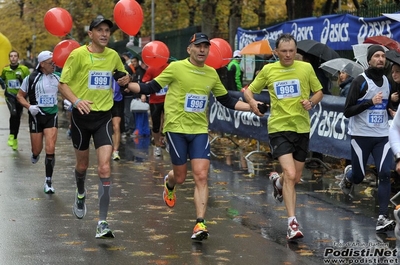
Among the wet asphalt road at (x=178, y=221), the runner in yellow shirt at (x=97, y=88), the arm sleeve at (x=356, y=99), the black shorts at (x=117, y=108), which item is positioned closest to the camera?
the wet asphalt road at (x=178, y=221)

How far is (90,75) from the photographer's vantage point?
29.6 feet

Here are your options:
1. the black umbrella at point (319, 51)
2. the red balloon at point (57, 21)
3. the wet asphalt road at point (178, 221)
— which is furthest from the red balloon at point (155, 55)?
the black umbrella at point (319, 51)

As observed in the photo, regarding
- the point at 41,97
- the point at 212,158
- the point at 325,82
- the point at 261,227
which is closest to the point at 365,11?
the point at 325,82

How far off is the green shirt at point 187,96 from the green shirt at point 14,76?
Answer: 10.5 meters

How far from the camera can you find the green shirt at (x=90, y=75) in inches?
355

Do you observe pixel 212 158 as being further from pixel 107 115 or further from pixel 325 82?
pixel 107 115

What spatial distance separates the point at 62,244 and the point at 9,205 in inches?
100.0

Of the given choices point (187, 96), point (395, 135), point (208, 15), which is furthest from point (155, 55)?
point (208, 15)

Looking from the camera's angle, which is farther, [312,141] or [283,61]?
[312,141]

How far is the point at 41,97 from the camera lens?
41.2 ft

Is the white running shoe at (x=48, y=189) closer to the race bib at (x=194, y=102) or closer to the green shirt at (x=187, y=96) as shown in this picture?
the green shirt at (x=187, y=96)

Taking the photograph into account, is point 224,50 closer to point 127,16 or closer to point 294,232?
point 127,16

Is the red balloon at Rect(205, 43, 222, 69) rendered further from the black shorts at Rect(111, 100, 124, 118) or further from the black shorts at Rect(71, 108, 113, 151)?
the black shorts at Rect(111, 100, 124, 118)

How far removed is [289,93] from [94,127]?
2006 mm
